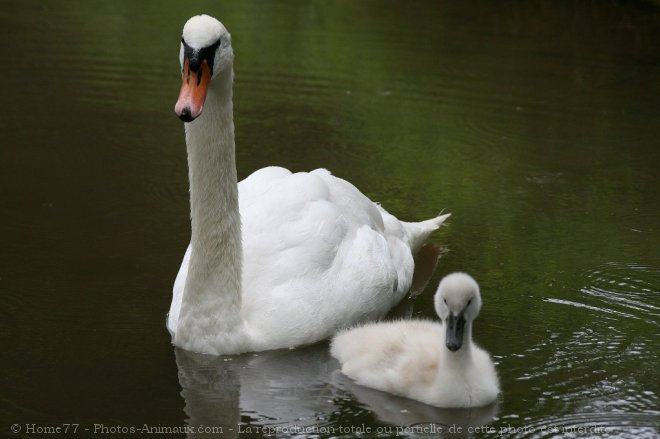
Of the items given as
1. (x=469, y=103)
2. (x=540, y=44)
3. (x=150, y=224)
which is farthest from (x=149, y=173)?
(x=540, y=44)

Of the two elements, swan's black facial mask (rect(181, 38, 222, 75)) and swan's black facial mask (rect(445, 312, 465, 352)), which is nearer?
swan's black facial mask (rect(445, 312, 465, 352))

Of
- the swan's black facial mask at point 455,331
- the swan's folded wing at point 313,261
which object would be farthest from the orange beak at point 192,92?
the swan's black facial mask at point 455,331

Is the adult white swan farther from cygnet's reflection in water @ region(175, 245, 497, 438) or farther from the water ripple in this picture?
the water ripple

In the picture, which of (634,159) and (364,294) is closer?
(364,294)

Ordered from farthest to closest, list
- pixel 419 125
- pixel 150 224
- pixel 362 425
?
pixel 419 125 → pixel 150 224 → pixel 362 425

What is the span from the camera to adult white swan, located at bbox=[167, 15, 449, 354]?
6.96m

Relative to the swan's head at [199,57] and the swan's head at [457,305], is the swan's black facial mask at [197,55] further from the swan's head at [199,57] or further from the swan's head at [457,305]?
the swan's head at [457,305]

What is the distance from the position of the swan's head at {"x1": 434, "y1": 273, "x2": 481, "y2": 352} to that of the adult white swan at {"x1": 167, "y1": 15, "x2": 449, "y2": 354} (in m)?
1.08

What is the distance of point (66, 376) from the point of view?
22.4ft

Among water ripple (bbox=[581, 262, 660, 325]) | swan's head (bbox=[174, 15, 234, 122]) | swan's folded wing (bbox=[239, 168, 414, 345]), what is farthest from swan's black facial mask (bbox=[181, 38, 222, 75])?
water ripple (bbox=[581, 262, 660, 325])

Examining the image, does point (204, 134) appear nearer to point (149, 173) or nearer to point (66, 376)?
point (66, 376)

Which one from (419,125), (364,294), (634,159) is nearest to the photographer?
(364,294)

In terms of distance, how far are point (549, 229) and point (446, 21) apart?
27.9 feet

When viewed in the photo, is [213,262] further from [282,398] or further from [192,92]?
[192,92]
